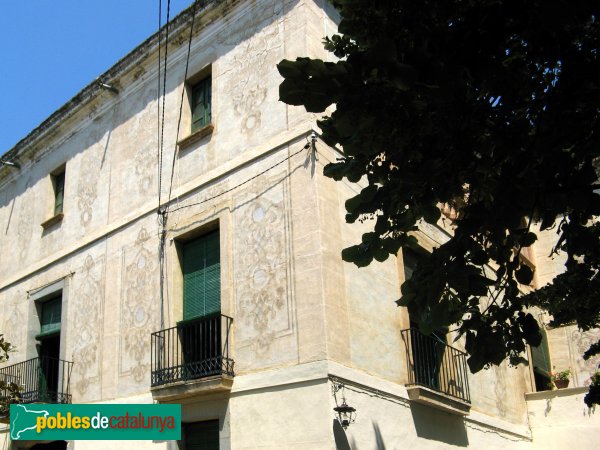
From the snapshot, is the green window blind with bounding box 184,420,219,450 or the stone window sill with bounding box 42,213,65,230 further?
the stone window sill with bounding box 42,213,65,230

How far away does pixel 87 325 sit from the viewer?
13352 millimetres

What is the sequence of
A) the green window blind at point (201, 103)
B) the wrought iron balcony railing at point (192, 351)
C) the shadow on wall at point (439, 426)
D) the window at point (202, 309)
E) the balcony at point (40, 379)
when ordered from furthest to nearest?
the balcony at point (40, 379) < the green window blind at point (201, 103) < the shadow on wall at point (439, 426) < the window at point (202, 309) < the wrought iron balcony railing at point (192, 351)

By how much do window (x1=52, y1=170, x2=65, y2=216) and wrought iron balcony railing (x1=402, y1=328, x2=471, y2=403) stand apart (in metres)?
8.12

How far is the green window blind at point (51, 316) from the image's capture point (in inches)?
574

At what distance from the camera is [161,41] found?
13523 mm

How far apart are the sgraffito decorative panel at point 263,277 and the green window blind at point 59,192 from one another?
6.06 meters

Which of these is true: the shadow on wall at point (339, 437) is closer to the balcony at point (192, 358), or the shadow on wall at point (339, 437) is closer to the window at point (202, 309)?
the balcony at point (192, 358)

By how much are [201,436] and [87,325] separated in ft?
12.5

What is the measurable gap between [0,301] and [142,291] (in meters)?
5.58

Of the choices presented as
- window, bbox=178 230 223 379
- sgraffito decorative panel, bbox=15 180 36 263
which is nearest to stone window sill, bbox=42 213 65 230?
sgraffito decorative panel, bbox=15 180 36 263

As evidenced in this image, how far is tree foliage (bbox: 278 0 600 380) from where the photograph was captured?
4.30 meters

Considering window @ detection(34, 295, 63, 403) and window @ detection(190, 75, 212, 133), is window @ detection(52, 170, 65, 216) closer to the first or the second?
window @ detection(34, 295, 63, 403)

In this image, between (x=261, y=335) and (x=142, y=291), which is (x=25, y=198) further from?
(x=261, y=335)

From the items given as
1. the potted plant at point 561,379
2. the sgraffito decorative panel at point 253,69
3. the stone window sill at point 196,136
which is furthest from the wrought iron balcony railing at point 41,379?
the potted plant at point 561,379
